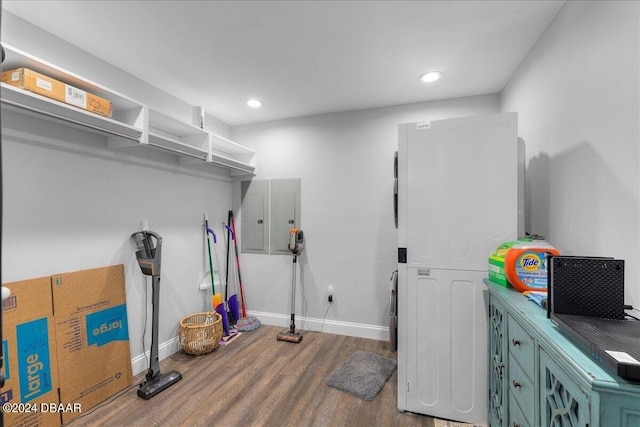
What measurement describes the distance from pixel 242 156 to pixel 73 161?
184 centimetres

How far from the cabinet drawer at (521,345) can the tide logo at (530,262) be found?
0.27 meters

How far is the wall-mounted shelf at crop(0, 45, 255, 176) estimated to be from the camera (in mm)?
1612

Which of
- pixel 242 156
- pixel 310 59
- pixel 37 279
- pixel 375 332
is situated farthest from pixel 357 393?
pixel 242 156

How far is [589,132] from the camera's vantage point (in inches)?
56.4

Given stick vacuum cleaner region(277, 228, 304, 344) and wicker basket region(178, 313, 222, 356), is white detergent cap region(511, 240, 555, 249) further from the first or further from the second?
wicker basket region(178, 313, 222, 356)

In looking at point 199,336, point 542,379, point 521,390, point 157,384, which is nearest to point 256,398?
point 157,384

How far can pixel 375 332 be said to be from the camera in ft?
10.5

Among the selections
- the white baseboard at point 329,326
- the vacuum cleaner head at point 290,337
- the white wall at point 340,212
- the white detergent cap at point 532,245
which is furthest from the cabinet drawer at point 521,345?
the vacuum cleaner head at point 290,337

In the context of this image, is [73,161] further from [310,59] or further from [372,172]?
[372,172]

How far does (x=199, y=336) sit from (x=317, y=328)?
1.30 m

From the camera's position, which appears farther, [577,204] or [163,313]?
[163,313]

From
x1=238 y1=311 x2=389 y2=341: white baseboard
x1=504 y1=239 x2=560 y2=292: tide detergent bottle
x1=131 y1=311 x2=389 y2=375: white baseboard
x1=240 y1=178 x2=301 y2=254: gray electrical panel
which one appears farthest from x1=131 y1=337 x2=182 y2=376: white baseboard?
x1=504 y1=239 x2=560 y2=292: tide detergent bottle

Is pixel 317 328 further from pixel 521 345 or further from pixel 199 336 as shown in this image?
pixel 521 345

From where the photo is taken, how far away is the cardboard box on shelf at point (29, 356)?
1.70 meters
